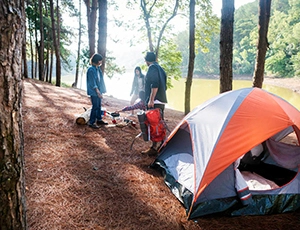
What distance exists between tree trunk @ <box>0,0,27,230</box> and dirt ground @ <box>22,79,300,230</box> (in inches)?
39.9

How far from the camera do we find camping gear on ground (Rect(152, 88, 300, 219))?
2611 millimetres

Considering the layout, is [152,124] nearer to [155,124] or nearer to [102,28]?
[155,124]

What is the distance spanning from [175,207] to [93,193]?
103 centimetres

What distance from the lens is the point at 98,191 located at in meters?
2.77

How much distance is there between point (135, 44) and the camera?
55.8ft

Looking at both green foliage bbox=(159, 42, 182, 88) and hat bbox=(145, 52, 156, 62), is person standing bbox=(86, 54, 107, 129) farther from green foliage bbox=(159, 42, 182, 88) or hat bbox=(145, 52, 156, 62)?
green foliage bbox=(159, 42, 182, 88)

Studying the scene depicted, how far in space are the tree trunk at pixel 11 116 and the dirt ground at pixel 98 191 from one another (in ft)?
3.33

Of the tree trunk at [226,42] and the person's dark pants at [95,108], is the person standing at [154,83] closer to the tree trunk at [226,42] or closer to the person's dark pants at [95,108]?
the person's dark pants at [95,108]

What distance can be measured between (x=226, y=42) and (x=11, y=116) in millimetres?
5455

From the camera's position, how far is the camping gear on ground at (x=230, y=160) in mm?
2611

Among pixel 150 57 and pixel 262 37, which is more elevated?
pixel 262 37

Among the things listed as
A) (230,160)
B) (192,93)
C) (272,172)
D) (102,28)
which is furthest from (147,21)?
(192,93)

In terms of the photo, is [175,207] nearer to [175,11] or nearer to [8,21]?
[8,21]

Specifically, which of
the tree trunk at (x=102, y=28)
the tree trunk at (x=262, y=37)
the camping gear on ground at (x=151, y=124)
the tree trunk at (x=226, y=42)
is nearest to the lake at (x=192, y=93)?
the tree trunk at (x=102, y=28)
